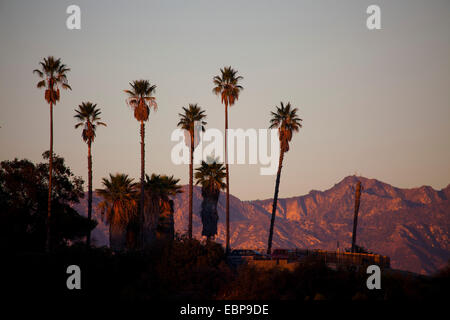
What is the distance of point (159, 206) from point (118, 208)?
19.2ft

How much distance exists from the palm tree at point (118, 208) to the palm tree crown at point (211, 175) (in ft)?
44.4

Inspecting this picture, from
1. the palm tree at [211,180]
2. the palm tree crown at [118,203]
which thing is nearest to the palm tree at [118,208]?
the palm tree crown at [118,203]

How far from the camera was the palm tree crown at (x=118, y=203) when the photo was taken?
69.7 m

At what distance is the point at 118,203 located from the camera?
7000 centimetres

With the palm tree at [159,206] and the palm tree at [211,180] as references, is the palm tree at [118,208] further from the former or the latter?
the palm tree at [211,180]

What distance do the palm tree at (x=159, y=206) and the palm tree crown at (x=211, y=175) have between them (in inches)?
229

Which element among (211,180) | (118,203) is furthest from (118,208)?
(211,180)

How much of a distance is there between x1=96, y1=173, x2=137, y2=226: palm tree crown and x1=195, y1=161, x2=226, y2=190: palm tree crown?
43.8 feet

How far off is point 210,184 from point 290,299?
4370cm

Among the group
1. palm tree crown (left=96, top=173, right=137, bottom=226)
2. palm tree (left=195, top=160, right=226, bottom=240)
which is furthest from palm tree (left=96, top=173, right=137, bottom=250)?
palm tree (left=195, top=160, right=226, bottom=240)

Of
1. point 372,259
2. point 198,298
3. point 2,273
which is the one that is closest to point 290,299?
point 198,298

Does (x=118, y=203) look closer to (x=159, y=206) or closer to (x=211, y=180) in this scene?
(x=159, y=206)

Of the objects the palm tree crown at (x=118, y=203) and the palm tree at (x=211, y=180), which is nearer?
the palm tree crown at (x=118, y=203)

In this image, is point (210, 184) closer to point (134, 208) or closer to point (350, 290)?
point (134, 208)
